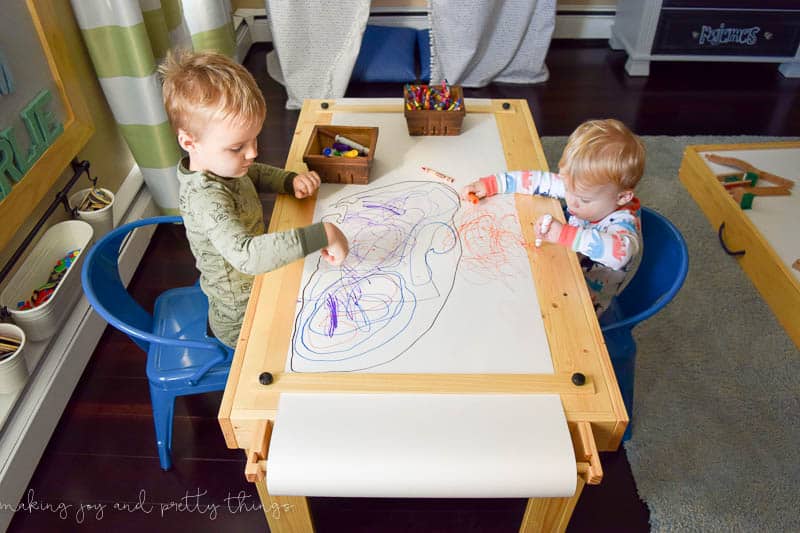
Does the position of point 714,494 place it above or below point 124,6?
below

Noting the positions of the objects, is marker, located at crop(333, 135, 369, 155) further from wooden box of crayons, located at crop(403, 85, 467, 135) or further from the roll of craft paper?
the roll of craft paper

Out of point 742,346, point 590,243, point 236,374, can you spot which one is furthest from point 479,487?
point 742,346

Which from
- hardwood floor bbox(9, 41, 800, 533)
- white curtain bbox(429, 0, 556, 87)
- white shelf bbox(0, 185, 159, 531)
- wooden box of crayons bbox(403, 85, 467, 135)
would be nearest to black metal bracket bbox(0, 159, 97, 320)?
white shelf bbox(0, 185, 159, 531)

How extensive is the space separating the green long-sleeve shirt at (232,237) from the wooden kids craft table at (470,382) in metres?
0.08

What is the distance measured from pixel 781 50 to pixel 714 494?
2509 millimetres

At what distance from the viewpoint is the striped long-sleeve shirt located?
1.12 m

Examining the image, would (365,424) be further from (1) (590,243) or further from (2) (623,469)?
(2) (623,469)

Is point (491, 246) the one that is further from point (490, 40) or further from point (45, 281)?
point (490, 40)

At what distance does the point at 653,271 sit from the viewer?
1.28 m

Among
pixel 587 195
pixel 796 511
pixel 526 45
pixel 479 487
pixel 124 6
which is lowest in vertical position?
pixel 796 511

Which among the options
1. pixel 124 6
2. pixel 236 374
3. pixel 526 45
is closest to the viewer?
pixel 236 374

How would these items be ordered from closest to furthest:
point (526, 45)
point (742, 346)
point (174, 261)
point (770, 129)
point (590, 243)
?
point (590, 243) < point (742, 346) < point (174, 261) < point (770, 129) < point (526, 45)

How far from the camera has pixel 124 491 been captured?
1.42 meters

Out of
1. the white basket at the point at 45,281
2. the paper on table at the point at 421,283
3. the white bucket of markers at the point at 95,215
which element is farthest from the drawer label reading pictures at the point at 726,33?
the white basket at the point at 45,281
